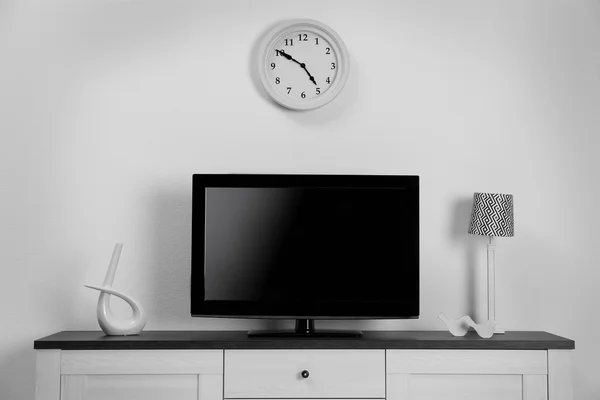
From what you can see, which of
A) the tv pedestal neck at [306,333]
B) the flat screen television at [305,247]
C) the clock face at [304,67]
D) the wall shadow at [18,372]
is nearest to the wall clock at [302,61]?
the clock face at [304,67]

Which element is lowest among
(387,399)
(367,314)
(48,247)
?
(387,399)

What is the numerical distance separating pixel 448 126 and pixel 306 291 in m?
0.98

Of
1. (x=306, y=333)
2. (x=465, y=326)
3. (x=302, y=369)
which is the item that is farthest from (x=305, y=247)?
(x=465, y=326)

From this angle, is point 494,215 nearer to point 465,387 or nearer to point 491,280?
point 491,280

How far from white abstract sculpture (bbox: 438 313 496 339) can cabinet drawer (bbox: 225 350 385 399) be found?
0.35 meters

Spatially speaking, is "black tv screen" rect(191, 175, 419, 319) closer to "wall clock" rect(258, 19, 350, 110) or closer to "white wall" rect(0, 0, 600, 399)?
"white wall" rect(0, 0, 600, 399)

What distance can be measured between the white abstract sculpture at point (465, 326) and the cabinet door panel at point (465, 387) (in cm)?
18

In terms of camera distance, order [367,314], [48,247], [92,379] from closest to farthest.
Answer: [92,379] < [367,314] < [48,247]

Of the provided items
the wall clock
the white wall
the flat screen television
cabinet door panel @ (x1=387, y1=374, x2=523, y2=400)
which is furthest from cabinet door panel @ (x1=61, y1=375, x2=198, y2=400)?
the wall clock

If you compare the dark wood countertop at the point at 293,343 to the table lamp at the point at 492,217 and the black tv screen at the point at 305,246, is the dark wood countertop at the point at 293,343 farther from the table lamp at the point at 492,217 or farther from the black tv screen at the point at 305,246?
the table lamp at the point at 492,217

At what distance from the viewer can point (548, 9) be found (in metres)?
2.77

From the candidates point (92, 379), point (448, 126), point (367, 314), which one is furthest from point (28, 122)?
point (448, 126)

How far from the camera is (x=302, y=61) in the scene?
271cm

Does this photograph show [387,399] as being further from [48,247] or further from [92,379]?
[48,247]
